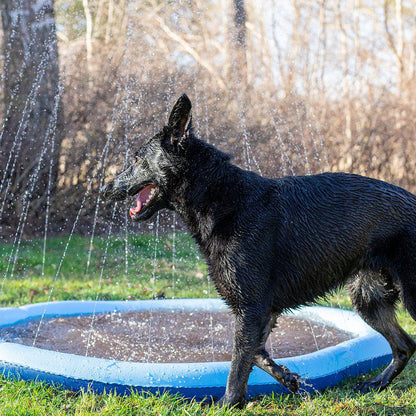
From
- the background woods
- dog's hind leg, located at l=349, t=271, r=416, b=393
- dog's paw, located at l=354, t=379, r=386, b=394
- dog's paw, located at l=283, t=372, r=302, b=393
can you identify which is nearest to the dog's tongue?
dog's paw, located at l=283, t=372, r=302, b=393

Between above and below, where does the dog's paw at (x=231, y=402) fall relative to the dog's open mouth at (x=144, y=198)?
below

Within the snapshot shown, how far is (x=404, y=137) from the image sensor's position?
34.1 ft

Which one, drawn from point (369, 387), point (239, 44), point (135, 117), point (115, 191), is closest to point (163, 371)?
point (115, 191)

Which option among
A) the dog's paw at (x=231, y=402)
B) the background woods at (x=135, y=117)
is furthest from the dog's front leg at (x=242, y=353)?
the background woods at (x=135, y=117)

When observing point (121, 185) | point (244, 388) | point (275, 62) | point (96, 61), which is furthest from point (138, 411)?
point (275, 62)

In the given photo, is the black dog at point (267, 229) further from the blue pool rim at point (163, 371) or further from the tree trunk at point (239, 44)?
the tree trunk at point (239, 44)

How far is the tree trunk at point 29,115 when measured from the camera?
387 inches

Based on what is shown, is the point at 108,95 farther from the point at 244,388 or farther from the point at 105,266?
the point at 244,388

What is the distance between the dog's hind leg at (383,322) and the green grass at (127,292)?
117 millimetres

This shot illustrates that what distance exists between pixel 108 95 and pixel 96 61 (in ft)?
2.90

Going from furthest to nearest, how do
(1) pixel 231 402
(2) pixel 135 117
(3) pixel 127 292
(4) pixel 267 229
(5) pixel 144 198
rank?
(2) pixel 135 117 → (3) pixel 127 292 → (5) pixel 144 198 → (4) pixel 267 229 → (1) pixel 231 402

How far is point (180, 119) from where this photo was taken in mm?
3000

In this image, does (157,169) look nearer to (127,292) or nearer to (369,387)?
(369,387)

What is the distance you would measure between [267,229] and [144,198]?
2.70ft
